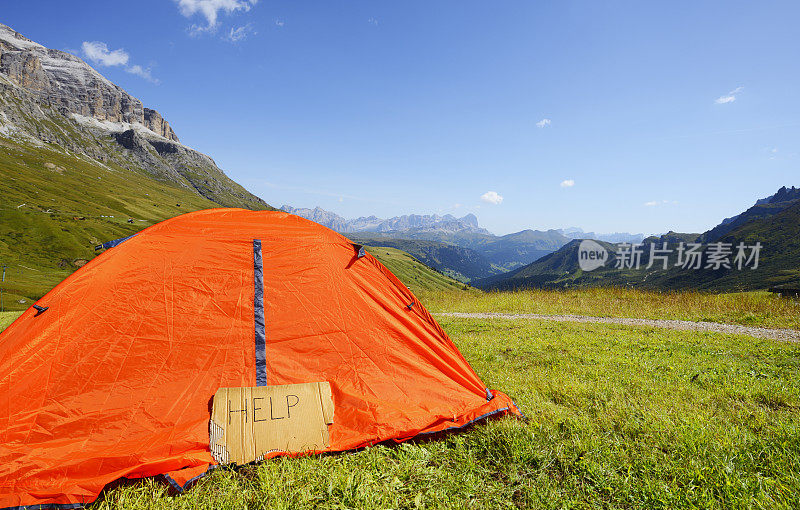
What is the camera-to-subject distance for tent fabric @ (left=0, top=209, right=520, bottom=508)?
168 inches

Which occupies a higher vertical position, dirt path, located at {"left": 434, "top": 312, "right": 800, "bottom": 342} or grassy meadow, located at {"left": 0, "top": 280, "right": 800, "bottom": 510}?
grassy meadow, located at {"left": 0, "top": 280, "right": 800, "bottom": 510}

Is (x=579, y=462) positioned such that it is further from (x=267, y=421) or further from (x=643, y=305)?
(x=643, y=305)

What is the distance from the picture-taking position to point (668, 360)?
27.5 ft

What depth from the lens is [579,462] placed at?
4.10m

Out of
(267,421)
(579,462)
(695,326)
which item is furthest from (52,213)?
(695,326)

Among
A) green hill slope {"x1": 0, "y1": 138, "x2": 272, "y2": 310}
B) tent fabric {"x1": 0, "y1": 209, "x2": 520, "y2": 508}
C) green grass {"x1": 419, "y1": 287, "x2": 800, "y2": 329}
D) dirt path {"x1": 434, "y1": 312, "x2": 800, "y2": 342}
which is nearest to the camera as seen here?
tent fabric {"x1": 0, "y1": 209, "x2": 520, "y2": 508}

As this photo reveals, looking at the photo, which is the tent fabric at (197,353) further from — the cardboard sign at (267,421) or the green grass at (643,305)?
the green grass at (643,305)

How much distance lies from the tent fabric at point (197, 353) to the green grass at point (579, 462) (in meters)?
0.41

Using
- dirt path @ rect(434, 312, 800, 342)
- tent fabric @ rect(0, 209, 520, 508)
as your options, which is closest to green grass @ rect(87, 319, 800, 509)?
tent fabric @ rect(0, 209, 520, 508)

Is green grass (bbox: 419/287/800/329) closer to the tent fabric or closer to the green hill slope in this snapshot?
the tent fabric

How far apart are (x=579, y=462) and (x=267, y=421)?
4.21m

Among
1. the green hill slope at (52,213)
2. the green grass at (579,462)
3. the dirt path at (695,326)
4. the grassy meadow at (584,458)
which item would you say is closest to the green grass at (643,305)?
the dirt path at (695,326)

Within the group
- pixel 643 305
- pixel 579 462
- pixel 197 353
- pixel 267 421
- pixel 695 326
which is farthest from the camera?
pixel 643 305

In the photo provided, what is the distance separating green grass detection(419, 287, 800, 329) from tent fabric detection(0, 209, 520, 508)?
44.7ft
